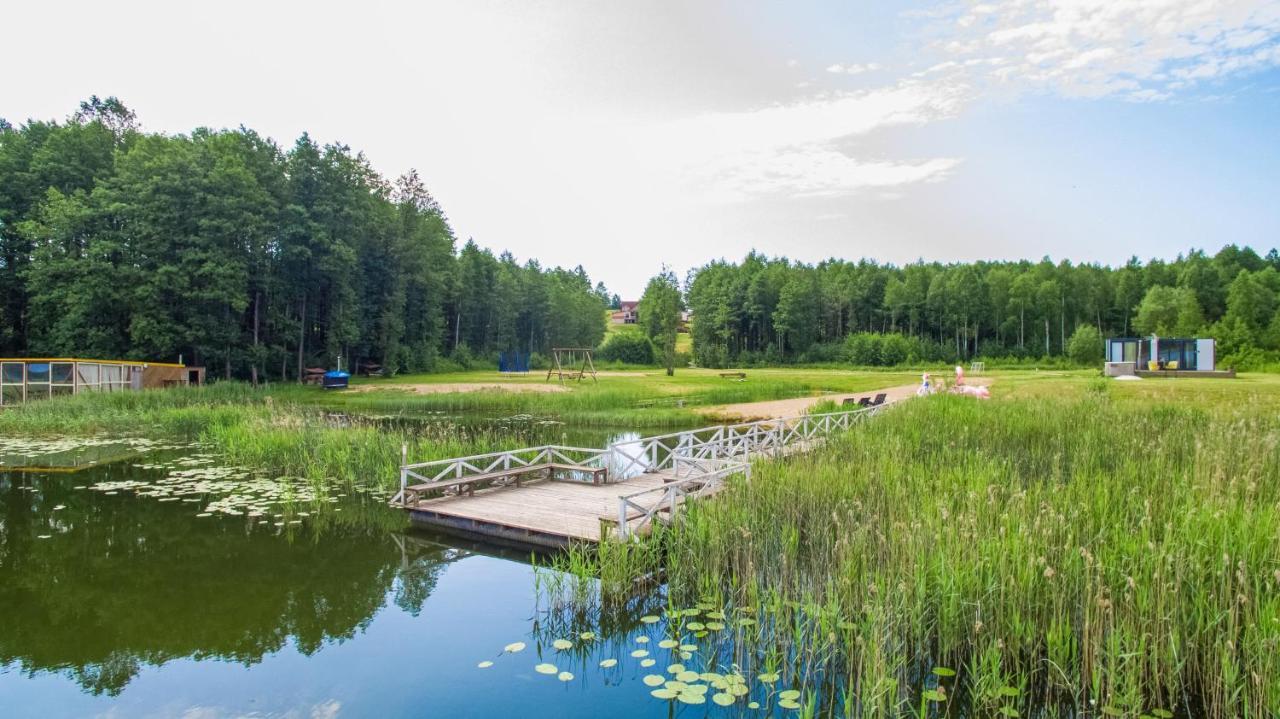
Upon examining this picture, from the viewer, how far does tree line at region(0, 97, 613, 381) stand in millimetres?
34281

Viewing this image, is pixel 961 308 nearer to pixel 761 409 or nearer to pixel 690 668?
pixel 761 409

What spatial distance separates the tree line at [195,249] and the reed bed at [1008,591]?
115 ft

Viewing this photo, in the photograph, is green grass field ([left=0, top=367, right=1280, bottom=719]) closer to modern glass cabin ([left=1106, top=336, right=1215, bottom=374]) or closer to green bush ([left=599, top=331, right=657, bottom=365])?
modern glass cabin ([left=1106, top=336, right=1215, bottom=374])

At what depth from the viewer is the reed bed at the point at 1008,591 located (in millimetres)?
4910

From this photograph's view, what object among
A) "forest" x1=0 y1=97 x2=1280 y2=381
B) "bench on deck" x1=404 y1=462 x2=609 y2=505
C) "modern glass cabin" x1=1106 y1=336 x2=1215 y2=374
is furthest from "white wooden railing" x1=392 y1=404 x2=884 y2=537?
"modern glass cabin" x1=1106 y1=336 x2=1215 y2=374

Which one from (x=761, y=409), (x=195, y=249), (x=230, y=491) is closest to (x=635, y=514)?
(x=230, y=491)

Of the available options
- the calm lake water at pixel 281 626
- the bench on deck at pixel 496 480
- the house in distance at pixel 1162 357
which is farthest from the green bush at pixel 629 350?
the calm lake water at pixel 281 626

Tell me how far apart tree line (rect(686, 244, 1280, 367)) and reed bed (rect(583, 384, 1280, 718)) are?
6561 cm

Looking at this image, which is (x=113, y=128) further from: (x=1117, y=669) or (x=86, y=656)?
(x=1117, y=669)

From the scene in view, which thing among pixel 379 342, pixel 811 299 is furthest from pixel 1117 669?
pixel 811 299

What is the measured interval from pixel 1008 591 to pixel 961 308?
77543 mm

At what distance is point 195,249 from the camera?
3475cm

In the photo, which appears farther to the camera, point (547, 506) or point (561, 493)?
point (561, 493)

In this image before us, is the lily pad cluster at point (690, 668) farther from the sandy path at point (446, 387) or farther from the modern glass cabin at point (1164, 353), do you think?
the modern glass cabin at point (1164, 353)
